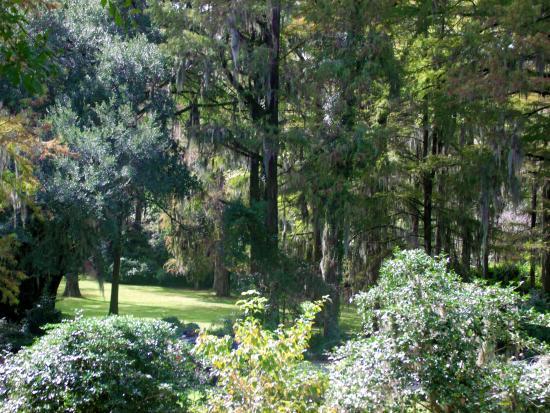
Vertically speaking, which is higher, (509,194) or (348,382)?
(509,194)

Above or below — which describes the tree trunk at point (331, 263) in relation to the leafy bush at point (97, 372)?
above

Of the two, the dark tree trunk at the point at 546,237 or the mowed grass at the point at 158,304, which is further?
the mowed grass at the point at 158,304

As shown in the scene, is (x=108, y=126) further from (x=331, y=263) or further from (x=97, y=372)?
(x=97, y=372)

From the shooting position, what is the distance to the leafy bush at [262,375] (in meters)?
5.23

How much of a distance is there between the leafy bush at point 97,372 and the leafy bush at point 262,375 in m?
0.58

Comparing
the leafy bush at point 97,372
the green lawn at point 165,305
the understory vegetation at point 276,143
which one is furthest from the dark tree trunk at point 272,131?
the leafy bush at point 97,372

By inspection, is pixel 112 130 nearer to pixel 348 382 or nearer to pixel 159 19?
pixel 159 19

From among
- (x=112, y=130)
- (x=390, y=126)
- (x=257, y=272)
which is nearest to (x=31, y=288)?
(x=112, y=130)

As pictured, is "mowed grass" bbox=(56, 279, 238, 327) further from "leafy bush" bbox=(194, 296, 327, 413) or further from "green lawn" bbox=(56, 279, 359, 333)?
"leafy bush" bbox=(194, 296, 327, 413)

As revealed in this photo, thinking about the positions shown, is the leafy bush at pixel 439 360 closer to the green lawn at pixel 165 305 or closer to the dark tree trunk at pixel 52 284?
the dark tree trunk at pixel 52 284

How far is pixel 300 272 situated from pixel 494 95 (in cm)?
538

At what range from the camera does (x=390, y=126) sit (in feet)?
51.1

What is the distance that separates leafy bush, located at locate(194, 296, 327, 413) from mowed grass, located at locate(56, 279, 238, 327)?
11.2m

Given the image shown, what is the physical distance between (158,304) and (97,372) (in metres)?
19.5
